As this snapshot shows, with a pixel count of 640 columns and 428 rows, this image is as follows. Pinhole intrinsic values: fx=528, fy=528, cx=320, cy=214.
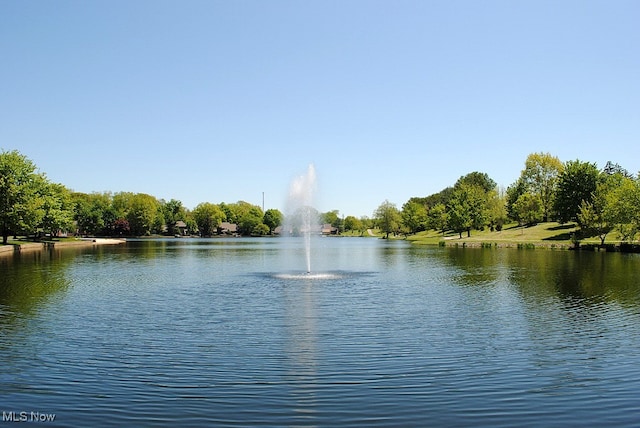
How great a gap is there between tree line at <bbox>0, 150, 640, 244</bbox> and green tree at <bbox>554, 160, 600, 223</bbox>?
0.54 feet

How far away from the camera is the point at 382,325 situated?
802 inches

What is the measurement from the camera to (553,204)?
10038 centimetres

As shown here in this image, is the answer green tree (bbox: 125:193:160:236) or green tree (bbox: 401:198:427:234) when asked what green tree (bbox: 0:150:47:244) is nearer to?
green tree (bbox: 125:193:160:236)

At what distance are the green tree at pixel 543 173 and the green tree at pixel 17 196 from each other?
98.7 meters

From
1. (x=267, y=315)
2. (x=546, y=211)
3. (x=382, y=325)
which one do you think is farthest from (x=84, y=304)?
(x=546, y=211)

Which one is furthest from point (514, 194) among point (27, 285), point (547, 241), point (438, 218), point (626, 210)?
point (27, 285)

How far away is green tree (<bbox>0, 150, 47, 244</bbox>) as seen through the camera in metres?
79.4

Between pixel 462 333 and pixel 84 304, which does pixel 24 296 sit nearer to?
pixel 84 304

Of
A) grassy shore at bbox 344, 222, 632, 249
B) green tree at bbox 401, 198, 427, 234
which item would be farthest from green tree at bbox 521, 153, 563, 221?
green tree at bbox 401, 198, 427, 234

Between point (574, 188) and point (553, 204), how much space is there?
5696 mm

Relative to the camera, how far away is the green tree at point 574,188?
94625mm

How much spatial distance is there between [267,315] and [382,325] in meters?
5.11

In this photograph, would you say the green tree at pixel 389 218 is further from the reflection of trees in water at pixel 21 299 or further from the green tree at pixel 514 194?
the reflection of trees in water at pixel 21 299

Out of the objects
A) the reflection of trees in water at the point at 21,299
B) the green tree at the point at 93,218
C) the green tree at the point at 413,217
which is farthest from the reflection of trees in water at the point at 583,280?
the green tree at the point at 93,218
